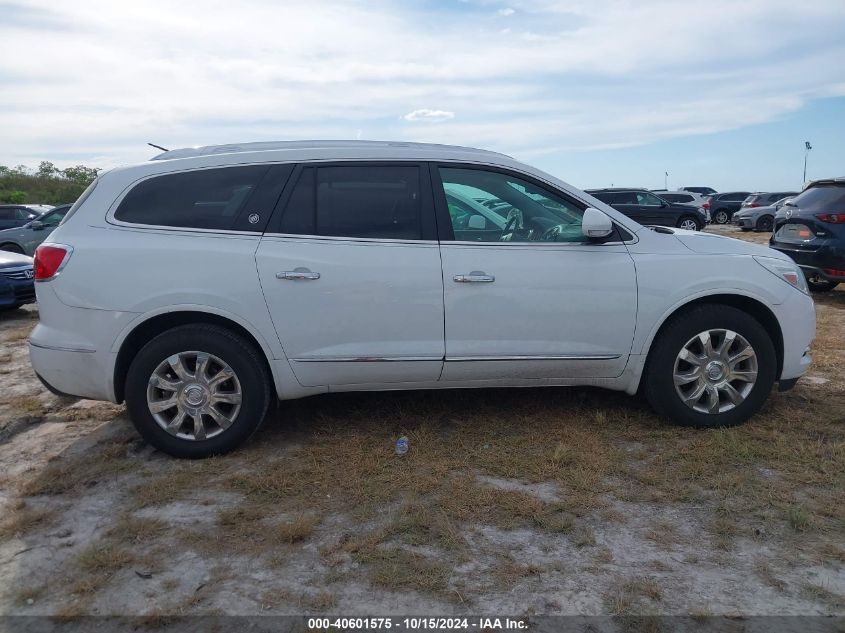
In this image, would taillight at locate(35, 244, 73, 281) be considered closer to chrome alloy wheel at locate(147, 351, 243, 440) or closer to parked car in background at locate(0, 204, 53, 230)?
chrome alloy wheel at locate(147, 351, 243, 440)

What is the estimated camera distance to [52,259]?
3988mm

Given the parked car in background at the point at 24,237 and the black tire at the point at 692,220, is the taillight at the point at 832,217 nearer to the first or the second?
the parked car in background at the point at 24,237

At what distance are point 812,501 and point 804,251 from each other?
6603mm

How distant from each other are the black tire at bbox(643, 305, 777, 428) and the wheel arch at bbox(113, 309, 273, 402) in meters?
2.38

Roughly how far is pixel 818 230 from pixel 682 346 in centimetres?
591

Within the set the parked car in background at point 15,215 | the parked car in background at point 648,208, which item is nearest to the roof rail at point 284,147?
the parked car in background at point 15,215

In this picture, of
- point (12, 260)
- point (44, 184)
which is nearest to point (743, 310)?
point (12, 260)

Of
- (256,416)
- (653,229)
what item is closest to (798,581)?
(653,229)

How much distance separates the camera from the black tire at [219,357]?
13.1 ft

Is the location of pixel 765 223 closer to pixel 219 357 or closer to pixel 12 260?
pixel 12 260

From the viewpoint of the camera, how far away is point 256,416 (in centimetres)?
413

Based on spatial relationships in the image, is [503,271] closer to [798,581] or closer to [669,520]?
[669,520]

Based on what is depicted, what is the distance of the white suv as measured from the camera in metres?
4.01

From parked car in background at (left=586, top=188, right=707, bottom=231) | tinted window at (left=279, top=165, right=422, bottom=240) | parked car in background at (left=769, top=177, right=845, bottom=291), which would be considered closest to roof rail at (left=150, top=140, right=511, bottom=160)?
tinted window at (left=279, top=165, right=422, bottom=240)
